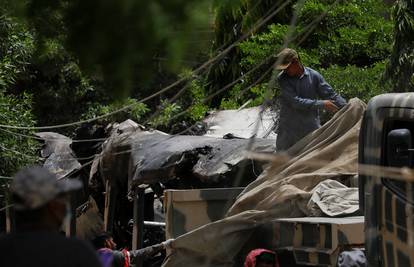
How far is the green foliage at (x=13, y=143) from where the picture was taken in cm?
1145

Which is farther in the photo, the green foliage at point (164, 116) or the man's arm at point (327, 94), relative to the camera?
the man's arm at point (327, 94)

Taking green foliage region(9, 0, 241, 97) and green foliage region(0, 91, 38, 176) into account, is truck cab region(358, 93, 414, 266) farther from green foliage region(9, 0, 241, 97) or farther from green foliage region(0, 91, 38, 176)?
green foliage region(0, 91, 38, 176)

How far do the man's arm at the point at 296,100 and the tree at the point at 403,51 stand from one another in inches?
185

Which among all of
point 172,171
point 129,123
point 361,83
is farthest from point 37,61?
point 361,83

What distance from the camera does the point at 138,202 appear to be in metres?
10.2

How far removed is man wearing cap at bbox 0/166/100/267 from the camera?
3574 mm

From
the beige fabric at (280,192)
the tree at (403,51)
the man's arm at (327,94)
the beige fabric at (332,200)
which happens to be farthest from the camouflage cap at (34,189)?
the tree at (403,51)

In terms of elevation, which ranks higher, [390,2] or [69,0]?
[390,2]

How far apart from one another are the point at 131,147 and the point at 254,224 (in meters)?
3.36

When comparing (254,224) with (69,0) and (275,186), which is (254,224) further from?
(69,0)

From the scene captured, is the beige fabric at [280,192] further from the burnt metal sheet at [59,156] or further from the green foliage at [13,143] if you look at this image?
the burnt metal sheet at [59,156]

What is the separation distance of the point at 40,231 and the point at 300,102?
5307mm

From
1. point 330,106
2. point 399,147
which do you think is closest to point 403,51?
point 330,106

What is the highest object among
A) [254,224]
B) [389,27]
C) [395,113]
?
[389,27]
